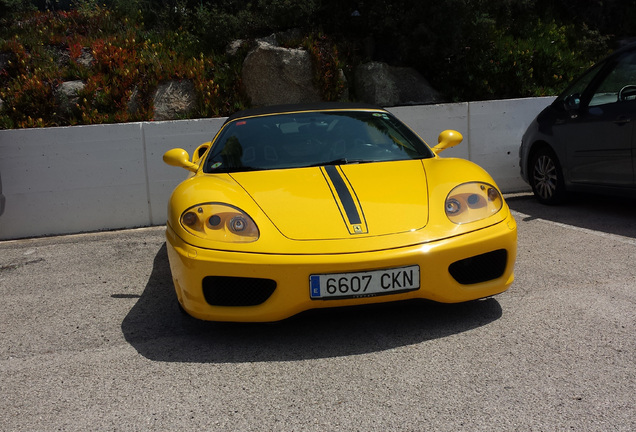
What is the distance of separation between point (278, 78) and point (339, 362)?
8244 millimetres

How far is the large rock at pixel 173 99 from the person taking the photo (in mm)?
Result: 10172

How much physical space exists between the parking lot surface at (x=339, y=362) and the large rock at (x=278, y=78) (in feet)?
21.6

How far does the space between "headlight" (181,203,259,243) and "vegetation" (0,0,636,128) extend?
6665 mm

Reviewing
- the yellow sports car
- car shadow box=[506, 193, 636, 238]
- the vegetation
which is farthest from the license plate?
the vegetation

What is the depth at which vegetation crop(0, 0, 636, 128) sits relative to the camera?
995 cm

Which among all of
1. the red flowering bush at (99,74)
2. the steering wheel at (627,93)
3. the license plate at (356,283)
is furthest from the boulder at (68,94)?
the license plate at (356,283)

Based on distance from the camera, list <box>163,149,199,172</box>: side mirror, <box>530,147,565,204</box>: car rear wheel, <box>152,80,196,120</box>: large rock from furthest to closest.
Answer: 1. <box>152,80,196,120</box>: large rock
2. <box>530,147,565,204</box>: car rear wheel
3. <box>163,149,199,172</box>: side mirror

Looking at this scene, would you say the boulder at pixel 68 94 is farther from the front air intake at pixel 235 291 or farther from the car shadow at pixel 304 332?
the front air intake at pixel 235 291

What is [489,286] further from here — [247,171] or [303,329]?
[247,171]

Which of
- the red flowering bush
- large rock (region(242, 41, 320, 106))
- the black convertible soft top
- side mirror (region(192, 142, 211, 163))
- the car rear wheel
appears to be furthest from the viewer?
large rock (region(242, 41, 320, 106))

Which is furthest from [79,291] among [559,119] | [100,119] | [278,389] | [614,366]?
[100,119]

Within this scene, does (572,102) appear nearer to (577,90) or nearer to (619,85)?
(577,90)

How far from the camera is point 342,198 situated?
3.36 m

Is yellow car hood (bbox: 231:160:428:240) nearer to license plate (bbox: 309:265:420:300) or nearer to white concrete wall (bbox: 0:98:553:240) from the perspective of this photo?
license plate (bbox: 309:265:420:300)
